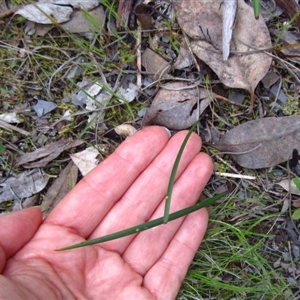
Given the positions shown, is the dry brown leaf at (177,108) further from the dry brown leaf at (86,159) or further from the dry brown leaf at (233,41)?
the dry brown leaf at (86,159)

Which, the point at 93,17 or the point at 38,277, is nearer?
the point at 38,277

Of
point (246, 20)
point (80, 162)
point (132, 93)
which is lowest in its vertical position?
point (80, 162)

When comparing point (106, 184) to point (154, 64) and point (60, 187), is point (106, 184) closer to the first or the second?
point (60, 187)

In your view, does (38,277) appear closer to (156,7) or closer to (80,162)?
(80,162)

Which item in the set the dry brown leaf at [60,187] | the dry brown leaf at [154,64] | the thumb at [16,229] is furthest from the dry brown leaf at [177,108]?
the thumb at [16,229]

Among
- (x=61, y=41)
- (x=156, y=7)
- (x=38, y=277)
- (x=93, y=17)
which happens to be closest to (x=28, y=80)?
(x=61, y=41)

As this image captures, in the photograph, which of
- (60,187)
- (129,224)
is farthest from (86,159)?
(129,224)

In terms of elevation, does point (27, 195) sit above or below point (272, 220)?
above
